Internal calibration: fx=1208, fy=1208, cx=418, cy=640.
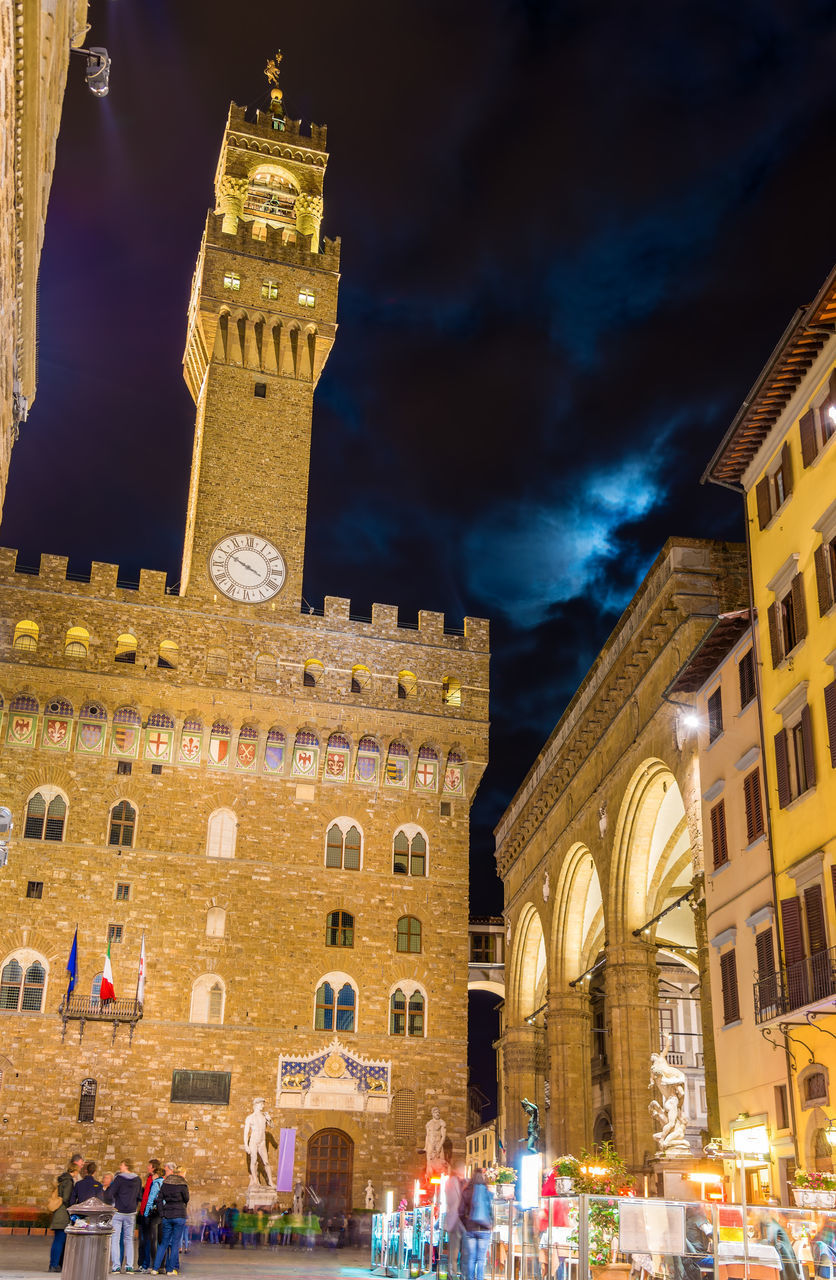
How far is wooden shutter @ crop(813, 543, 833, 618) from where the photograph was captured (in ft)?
55.0

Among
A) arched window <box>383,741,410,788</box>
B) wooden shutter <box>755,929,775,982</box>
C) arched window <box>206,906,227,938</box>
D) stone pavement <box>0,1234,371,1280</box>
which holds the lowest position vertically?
stone pavement <box>0,1234,371,1280</box>

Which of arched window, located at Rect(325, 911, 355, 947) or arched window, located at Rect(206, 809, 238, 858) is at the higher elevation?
arched window, located at Rect(206, 809, 238, 858)

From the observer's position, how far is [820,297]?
1642 cm

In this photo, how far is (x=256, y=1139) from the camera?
27.3 m

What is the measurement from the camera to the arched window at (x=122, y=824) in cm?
2920

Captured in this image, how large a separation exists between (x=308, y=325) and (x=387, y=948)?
17830 mm

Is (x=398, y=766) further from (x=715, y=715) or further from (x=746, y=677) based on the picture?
(x=746, y=677)

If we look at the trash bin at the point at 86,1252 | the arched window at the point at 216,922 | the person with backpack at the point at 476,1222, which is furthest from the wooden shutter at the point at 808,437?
the arched window at the point at 216,922

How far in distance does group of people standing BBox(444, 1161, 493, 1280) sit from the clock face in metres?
22.1

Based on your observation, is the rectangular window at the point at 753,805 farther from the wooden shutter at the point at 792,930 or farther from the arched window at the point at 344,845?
the arched window at the point at 344,845

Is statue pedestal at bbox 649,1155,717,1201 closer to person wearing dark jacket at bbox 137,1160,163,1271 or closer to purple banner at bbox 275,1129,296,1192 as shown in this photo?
person wearing dark jacket at bbox 137,1160,163,1271

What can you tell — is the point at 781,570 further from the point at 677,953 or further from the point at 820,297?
the point at 677,953

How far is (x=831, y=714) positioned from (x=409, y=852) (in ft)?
55.4

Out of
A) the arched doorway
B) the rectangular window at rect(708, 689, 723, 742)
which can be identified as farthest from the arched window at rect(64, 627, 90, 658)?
the rectangular window at rect(708, 689, 723, 742)
